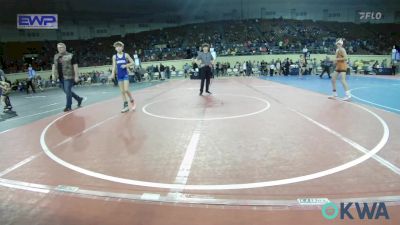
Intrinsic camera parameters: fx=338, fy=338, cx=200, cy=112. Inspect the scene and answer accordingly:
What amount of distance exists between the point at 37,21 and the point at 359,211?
1300 inches

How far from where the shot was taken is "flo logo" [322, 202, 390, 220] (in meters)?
3.36

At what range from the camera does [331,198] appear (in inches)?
148

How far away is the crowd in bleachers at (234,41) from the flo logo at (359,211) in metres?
30.3

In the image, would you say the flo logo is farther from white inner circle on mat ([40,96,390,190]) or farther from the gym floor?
white inner circle on mat ([40,96,390,190])

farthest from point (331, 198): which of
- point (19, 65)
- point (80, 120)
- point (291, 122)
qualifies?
point (19, 65)

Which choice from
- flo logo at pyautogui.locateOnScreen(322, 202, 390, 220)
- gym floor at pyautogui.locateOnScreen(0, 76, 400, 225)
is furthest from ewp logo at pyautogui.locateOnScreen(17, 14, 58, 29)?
flo logo at pyautogui.locateOnScreen(322, 202, 390, 220)

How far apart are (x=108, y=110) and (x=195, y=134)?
4.56 meters

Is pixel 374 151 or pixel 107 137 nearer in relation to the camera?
pixel 374 151

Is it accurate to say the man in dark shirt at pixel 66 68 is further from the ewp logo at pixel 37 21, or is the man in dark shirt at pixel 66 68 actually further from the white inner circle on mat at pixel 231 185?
the ewp logo at pixel 37 21

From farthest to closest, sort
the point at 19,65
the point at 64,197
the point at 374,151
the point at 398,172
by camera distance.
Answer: the point at 19,65
the point at 374,151
the point at 398,172
the point at 64,197

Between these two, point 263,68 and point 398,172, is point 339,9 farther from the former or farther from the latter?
point 398,172

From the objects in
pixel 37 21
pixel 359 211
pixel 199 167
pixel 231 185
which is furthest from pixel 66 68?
pixel 37 21

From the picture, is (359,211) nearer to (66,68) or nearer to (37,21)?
(66,68)

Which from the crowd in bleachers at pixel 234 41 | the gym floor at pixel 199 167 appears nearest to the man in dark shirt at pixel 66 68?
the gym floor at pixel 199 167
